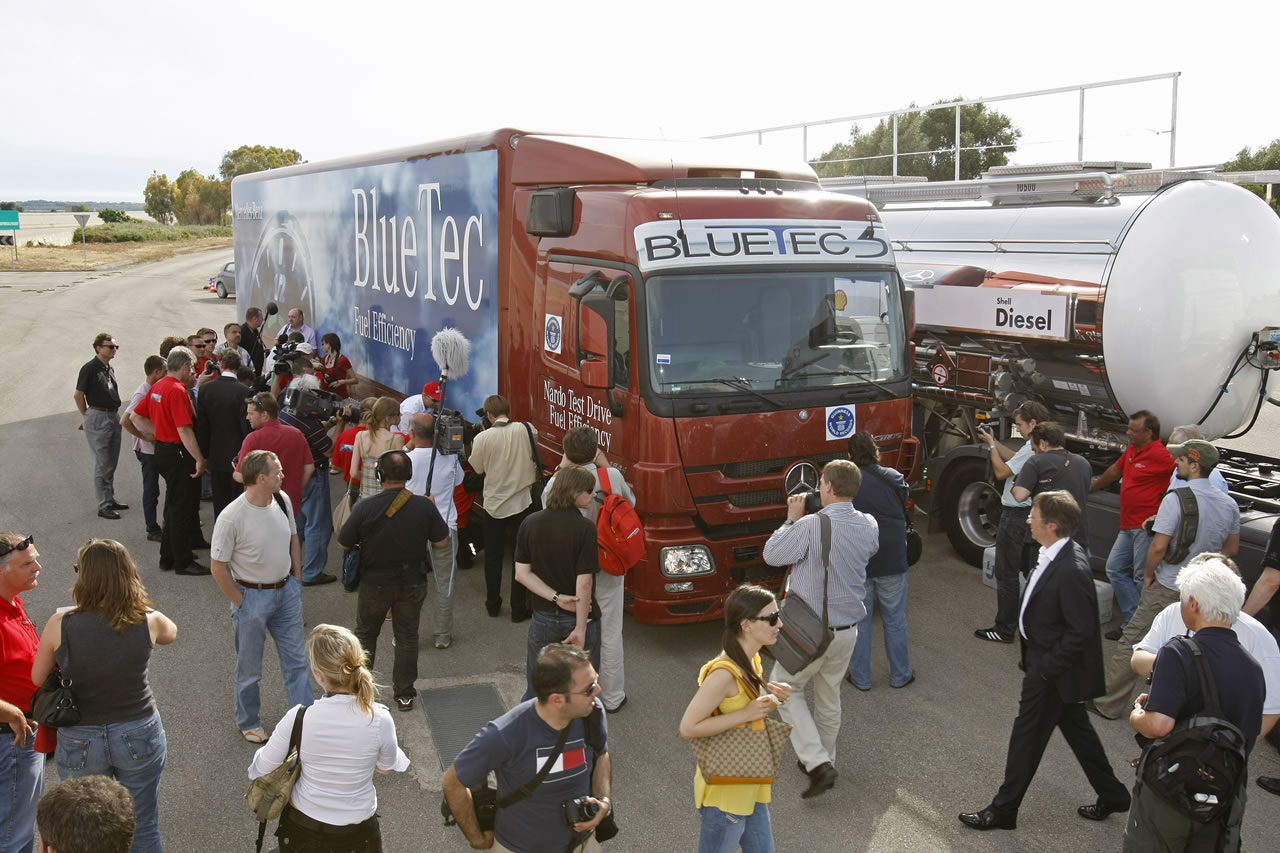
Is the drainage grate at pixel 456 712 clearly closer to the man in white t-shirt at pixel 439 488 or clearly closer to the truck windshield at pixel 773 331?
the man in white t-shirt at pixel 439 488

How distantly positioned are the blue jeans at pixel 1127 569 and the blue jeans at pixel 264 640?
5.69m

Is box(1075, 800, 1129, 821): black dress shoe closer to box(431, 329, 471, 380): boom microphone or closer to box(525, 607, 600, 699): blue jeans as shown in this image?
box(525, 607, 600, 699): blue jeans

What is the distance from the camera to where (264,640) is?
6094 millimetres

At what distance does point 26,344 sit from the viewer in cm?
2470

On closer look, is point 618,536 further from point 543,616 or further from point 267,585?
point 267,585

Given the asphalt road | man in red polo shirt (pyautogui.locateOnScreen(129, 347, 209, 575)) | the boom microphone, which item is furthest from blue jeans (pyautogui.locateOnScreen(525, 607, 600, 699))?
man in red polo shirt (pyautogui.locateOnScreen(129, 347, 209, 575))

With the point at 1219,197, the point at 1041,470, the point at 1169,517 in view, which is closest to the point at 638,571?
the point at 1041,470

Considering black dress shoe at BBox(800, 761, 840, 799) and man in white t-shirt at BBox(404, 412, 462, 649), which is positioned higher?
man in white t-shirt at BBox(404, 412, 462, 649)

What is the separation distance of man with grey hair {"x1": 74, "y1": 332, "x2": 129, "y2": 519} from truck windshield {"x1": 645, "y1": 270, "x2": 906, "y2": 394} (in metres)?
6.30

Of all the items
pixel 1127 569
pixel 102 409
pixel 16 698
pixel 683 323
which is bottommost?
pixel 1127 569

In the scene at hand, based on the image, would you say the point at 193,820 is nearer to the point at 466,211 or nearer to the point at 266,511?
the point at 266,511

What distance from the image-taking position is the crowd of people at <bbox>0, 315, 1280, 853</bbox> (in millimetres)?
3836

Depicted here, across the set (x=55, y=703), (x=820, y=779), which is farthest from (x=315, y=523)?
(x=820, y=779)

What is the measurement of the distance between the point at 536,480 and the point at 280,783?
424 cm
